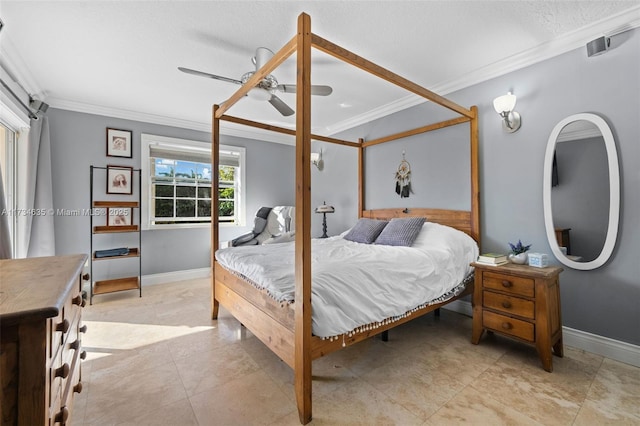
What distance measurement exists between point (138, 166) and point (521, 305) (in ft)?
15.8

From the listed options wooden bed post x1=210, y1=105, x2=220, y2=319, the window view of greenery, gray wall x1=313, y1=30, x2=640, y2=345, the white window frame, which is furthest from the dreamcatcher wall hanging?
the white window frame

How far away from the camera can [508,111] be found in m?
2.62

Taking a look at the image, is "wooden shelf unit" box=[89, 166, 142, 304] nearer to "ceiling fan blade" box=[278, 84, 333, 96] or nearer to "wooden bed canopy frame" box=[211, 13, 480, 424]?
"wooden bed canopy frame" box=[211, 13, 480, 424]

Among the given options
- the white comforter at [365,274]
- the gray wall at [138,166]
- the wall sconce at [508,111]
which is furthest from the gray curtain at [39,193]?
the wall sconce at [508,111]

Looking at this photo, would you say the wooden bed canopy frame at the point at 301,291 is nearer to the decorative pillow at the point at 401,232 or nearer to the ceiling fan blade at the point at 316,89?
the ceiling fan blade at the point at 316,89

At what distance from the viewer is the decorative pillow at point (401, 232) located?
288 centimetres

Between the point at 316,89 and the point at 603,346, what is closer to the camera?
the point at 603,346

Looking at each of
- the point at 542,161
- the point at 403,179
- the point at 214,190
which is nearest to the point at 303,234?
the point at 214,190

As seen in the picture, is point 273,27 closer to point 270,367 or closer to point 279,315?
point 279,315

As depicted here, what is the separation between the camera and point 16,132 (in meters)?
3.05

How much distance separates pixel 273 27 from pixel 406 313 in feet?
7.99

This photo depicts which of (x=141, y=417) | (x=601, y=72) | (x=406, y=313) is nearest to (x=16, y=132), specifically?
(x=141, y=417)

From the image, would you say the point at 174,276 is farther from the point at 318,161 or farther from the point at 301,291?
the point at 301,291

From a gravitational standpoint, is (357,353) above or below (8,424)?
below
